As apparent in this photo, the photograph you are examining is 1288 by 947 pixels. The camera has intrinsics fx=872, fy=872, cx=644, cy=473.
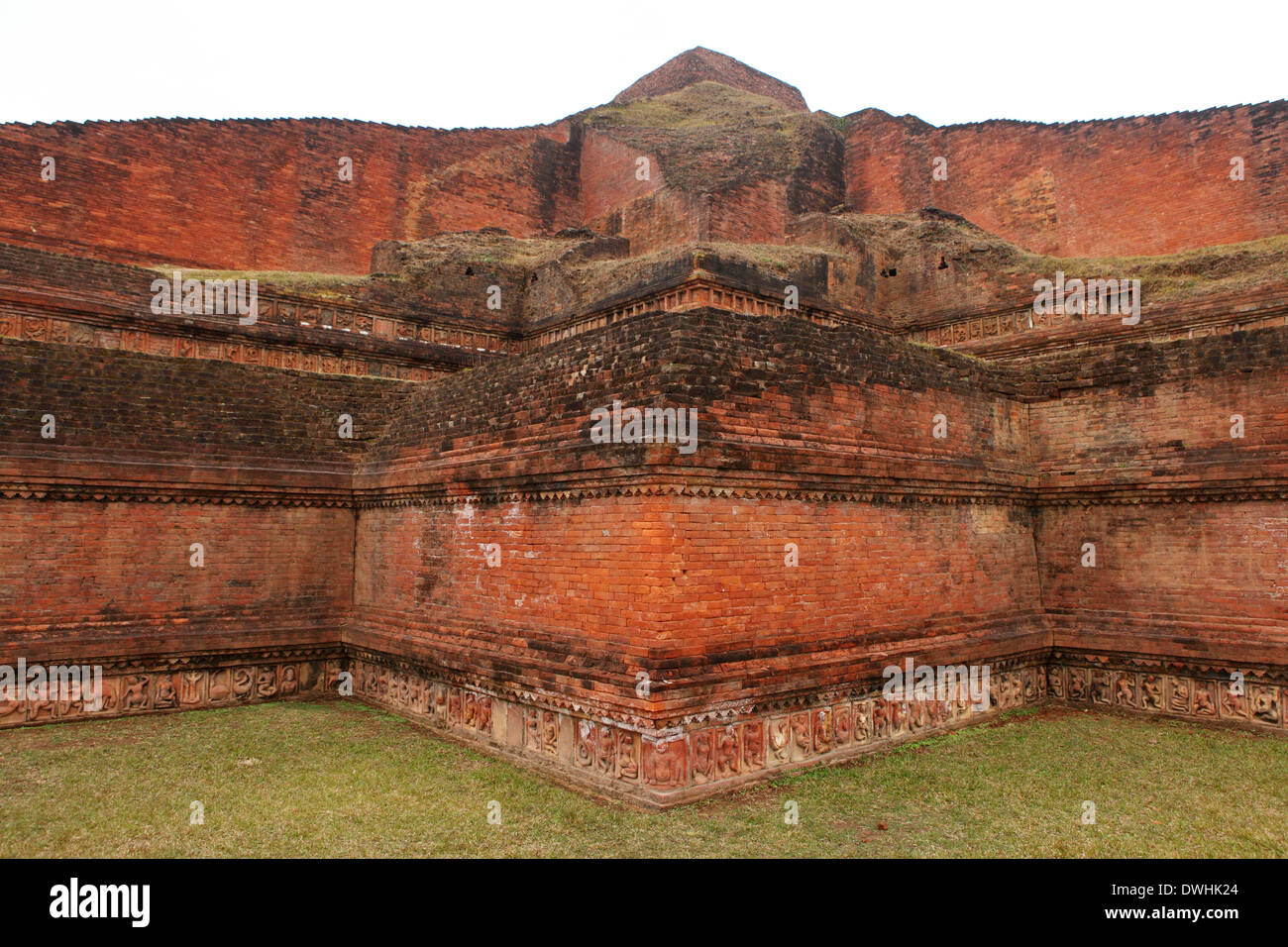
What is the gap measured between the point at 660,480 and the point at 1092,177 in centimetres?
1548

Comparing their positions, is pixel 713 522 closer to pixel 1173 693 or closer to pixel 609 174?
pixel 1173 693

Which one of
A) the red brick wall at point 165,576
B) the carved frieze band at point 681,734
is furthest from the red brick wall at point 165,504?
the carved frieze band at point 681,734

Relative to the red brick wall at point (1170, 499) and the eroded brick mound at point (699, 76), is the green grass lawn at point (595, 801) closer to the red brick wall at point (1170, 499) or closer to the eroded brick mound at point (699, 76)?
the red brick wall at point (1170, 499)

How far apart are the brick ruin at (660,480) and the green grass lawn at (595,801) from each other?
0.51m

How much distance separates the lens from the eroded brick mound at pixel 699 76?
26078 mm

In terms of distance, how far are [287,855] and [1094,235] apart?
1821cm

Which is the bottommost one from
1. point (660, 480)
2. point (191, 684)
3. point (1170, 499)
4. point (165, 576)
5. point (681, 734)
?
point (191, 684)

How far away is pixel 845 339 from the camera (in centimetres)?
844

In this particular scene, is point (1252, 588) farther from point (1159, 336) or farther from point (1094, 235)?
point (1094, 235)

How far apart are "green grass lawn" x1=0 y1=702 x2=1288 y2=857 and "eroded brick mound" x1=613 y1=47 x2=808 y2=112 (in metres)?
22.1

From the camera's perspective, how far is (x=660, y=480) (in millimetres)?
6715

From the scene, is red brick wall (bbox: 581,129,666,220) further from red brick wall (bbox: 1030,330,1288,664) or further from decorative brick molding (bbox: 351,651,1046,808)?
decorative brick molding (bbox: 351,651,1046,808)

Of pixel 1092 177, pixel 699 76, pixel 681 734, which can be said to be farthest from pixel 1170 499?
pixel 699 76

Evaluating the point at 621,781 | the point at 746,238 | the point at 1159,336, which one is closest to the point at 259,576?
the point at 621,781
